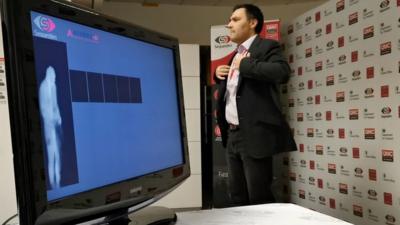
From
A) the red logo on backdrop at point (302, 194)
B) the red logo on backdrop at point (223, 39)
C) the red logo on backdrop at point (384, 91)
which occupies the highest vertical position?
the red logo on backdrop at point (223, 39)

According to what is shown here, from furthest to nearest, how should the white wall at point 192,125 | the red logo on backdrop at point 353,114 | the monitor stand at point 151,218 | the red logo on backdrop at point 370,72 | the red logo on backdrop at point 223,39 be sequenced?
the white wall at point 192,125, the red logo on backdrop at point 223,39, the red logo on backdrop at point 353,114, the red logo on backdrop at point 370,72, the monitor stand at point 151,218

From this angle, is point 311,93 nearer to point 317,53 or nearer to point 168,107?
point 317,53

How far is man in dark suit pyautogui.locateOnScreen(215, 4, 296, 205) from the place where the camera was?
236 centimetres

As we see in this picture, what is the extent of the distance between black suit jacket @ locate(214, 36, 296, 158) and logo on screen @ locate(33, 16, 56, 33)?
1842mm

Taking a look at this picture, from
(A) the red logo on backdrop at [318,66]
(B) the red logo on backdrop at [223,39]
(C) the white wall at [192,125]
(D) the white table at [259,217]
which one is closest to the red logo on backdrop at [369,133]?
(A) the red logo on backdrop at [318,66]

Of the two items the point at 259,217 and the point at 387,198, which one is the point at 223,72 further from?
the point at 259,217

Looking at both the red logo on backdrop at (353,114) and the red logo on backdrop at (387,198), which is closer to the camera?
the red logo on backdrop at (387,198)

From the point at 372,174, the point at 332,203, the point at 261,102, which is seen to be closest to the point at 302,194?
the point at 332,203

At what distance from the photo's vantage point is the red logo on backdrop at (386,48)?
2551 millimetres

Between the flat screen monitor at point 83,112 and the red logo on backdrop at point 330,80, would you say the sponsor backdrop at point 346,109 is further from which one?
the flat screen monitor at point 83,112

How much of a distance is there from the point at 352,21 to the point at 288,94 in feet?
3.33

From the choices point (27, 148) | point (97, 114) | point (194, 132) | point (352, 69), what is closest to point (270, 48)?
point (352, 69)

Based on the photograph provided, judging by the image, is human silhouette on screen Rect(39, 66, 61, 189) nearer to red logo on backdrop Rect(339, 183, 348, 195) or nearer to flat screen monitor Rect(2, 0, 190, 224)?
flat screen monitor Rect(2, 0, 190, 224)

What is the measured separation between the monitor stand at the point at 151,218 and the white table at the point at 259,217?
0.07 feet
